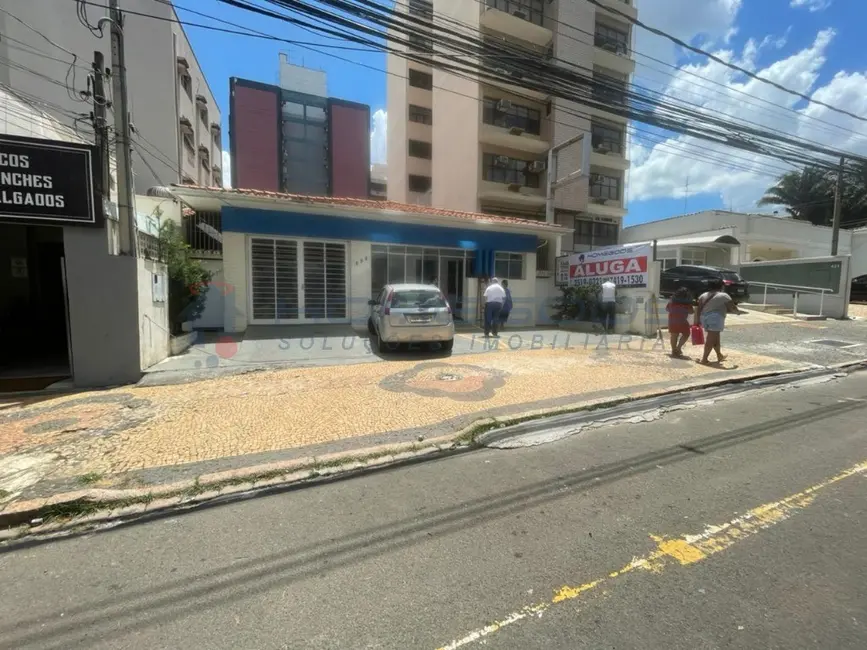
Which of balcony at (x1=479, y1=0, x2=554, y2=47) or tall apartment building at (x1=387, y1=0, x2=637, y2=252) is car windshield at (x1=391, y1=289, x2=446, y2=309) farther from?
balcony at (x1=479, y1=0, x2=554, y2=47)

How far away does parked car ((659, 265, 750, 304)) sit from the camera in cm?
1655

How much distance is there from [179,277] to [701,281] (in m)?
18.3

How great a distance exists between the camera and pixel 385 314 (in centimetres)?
910

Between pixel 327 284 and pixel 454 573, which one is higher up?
pixel 327 284

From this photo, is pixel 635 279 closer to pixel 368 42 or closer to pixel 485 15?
pixel 368 42

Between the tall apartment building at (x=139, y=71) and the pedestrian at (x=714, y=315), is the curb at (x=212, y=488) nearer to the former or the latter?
the pedestrian at (x=714, y=315)

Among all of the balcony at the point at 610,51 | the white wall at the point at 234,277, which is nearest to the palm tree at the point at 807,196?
the balcony at the point at 610,51

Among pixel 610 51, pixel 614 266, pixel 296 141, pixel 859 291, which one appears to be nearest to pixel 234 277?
pixel 614 266

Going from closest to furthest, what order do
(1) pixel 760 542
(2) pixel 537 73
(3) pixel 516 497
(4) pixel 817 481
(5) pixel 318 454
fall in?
(1) pixel 760 542
(3) pixel 516 497
(4) pixel 817 481
(5) pixel 318 454
(2) pixel 537 73

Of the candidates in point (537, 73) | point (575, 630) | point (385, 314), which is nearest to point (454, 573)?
point (575, 630)

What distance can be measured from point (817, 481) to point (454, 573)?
3.37 meters

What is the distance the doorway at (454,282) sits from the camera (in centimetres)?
1408

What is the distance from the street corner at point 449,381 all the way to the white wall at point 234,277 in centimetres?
596

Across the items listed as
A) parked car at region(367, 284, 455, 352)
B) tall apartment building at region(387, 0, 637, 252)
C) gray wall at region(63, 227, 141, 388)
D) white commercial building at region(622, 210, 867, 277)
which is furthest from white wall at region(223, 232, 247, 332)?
white commercial building at region(622, 210, 867, 277)
